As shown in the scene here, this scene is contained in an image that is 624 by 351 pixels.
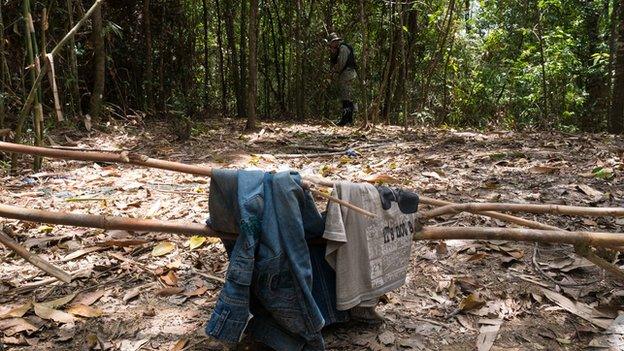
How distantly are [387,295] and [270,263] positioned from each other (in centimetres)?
98

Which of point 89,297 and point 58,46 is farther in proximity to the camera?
point 58,46

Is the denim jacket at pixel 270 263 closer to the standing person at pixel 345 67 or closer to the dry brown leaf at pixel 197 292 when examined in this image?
the dry brown leaf at pixel 197 292

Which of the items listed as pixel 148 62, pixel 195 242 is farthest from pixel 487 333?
pixel 148 62

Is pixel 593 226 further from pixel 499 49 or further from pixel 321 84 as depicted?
pixel 321 84

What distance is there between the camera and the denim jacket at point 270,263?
5.47 feet

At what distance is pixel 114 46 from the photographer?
8.47 m

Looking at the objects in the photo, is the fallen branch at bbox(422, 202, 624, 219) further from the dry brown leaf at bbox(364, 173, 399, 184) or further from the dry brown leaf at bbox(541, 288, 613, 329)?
the dry brown leaf at bbox(364, 173, 399, 184)

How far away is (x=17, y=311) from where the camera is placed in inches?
88.7

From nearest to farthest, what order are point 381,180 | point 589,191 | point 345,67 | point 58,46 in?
1. point 589,191
2. point 58,46
3. point 381,180
4. point 345,67

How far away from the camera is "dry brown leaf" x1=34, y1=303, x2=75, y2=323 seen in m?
2.22

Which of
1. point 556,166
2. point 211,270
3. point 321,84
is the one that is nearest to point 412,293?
point 211,270

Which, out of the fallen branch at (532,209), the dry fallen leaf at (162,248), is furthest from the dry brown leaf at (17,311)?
the fallen branch at (532,209)

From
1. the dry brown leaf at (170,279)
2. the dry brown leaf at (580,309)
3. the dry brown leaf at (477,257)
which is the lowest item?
the dry brown leaf at (580,309)

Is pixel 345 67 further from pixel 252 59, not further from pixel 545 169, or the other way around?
pixel 545 169
